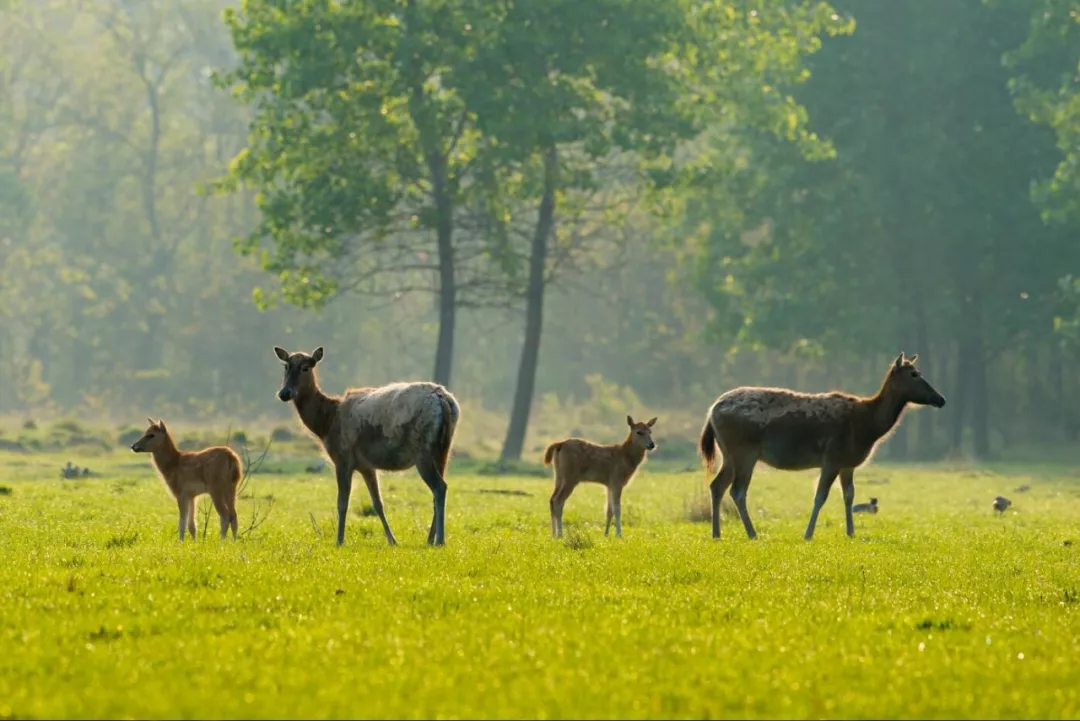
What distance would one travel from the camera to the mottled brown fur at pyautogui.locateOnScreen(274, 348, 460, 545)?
2122cm

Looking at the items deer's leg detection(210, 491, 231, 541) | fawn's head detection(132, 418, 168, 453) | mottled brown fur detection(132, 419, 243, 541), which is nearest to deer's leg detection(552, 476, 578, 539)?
mottled brown fur detection(132, 419, 243, 541)

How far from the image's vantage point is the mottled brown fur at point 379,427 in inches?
835

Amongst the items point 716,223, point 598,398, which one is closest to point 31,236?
point 598,398

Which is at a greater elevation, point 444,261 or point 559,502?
point 444,261

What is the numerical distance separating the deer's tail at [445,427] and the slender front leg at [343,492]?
129 cm

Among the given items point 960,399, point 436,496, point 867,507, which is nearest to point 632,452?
point 436,496

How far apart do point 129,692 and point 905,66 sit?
55.3 metres

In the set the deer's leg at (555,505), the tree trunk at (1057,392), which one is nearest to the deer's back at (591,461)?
the deer's leg at (555,505)

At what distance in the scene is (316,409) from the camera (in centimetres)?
2238

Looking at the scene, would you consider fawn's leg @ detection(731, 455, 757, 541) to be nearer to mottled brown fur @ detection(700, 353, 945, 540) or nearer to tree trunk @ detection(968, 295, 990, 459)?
mottled brown fur @ detection(700, 353, 945, 540)

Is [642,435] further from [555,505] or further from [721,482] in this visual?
[555,505]

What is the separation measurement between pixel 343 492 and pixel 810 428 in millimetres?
7492

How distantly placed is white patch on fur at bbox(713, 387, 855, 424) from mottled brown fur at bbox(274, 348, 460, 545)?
207 inches

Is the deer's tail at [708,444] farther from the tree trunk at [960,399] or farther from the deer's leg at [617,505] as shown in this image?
the tree trunk at [960,399]
